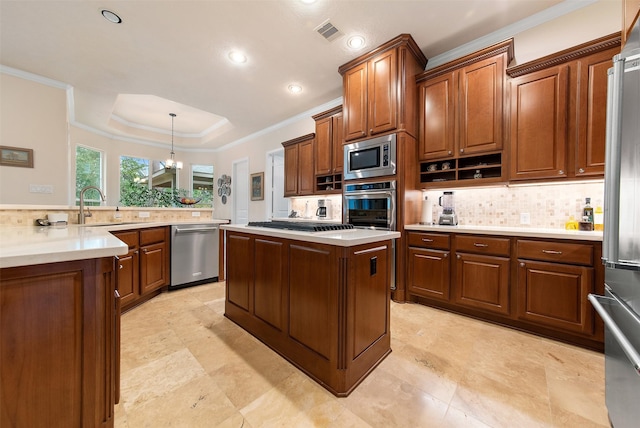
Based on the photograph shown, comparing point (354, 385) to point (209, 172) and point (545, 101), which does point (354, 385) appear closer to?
point (545, 101)

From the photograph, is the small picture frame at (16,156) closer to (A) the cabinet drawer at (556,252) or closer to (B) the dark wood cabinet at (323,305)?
(B) the dark wood cabinet at (323,305)

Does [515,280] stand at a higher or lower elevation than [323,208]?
lower

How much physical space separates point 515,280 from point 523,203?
887mm

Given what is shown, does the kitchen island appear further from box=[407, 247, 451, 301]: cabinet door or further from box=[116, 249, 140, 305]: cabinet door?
box=[116, 249, 140, 305]: cabinet door

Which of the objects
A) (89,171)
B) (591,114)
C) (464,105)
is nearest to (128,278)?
(464,105)

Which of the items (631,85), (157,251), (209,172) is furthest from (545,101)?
(209,172)

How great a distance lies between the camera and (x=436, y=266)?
257cm

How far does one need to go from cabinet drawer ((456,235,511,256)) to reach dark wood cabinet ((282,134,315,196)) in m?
2.44

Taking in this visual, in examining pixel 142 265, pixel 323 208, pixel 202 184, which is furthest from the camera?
pixel 202 184

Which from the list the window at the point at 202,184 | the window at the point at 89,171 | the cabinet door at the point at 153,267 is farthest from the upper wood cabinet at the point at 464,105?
the window at the point at 89,171

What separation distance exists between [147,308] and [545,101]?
4426mm

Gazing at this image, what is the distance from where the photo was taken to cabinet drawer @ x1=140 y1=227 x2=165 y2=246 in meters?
2.74

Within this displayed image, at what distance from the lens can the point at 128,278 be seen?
2.51 m

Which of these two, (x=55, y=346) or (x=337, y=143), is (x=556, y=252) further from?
(x=55, y=346)
